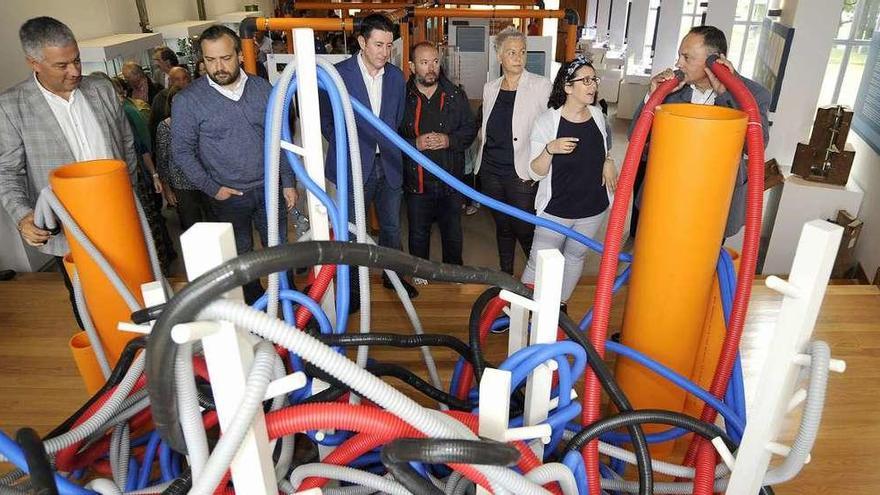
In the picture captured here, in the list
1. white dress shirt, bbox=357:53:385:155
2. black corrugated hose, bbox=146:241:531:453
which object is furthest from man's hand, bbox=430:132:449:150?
black corrugated hose, bbox=146:241:531:453

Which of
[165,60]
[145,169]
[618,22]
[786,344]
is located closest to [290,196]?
[145,169]

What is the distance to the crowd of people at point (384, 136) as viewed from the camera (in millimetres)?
2170

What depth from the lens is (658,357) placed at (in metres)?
1.64

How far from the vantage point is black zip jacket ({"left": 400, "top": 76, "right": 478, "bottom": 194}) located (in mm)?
2795

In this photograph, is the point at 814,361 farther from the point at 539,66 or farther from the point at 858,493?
the point at 539,66

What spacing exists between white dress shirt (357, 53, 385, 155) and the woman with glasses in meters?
0.75

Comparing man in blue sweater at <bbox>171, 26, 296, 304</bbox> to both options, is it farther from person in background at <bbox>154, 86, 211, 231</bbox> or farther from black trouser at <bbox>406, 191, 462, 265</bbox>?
person in background at <bbox>154, 86, 211, 231</bbox>

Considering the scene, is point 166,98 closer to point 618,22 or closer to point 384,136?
point 384,136

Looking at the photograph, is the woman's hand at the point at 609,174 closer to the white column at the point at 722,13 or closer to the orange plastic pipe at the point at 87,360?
the orange plastic pipe at the point at 87,360

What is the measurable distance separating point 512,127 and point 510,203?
0.36 meters

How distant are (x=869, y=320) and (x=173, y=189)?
359cm

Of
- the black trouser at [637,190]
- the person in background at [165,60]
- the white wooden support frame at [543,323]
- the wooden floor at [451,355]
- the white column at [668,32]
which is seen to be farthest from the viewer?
the white column at [668,32]

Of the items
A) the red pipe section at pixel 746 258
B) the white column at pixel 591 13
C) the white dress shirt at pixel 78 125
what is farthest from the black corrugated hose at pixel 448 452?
the white column at pixel 591 13

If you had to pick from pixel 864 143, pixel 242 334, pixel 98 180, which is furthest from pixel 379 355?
pixel 864 143
